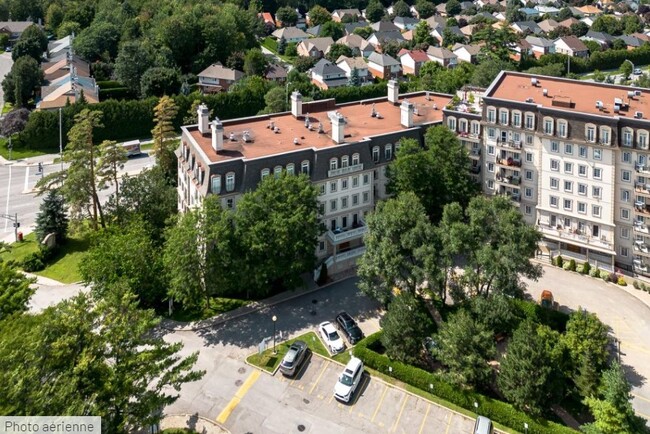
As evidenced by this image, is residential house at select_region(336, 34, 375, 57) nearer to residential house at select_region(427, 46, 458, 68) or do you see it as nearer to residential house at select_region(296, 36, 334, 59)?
residential house at select_region(296, 36, 334, 59)

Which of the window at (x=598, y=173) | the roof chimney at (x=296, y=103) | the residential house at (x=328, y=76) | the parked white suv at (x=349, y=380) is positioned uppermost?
the residential house at (x=328, y=76)

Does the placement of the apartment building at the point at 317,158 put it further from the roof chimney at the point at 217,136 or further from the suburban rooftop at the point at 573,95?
the suburban rooftop at the point at 573,95

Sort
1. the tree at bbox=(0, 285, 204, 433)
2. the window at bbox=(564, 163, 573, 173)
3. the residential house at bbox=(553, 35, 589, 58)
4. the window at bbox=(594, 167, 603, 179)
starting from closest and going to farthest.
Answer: the tree at bbox=(0, 285, 204, 433), the window at bbox=(594, 167, 603, 179), the window at bbox=(564, 163, 573, 173), the residential house at bbox=(553, 35, 589, 58)

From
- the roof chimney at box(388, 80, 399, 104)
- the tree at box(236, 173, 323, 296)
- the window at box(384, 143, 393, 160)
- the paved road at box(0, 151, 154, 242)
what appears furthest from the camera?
the paved road at box(0, 151, 154, 242)

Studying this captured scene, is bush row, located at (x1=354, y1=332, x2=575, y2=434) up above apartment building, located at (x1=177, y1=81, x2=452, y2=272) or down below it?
below

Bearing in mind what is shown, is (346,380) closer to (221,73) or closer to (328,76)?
(221,73)

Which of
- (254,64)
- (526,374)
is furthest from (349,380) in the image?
(254,64)

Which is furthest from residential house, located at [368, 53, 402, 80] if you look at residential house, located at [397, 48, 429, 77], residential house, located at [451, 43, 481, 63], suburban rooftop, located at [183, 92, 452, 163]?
suburban rooftop, located at [183, 92, 452, 163]

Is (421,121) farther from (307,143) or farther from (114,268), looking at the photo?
(114,268)

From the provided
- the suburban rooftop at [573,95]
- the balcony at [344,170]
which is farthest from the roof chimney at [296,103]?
the suburban rooftop at [573,95]
